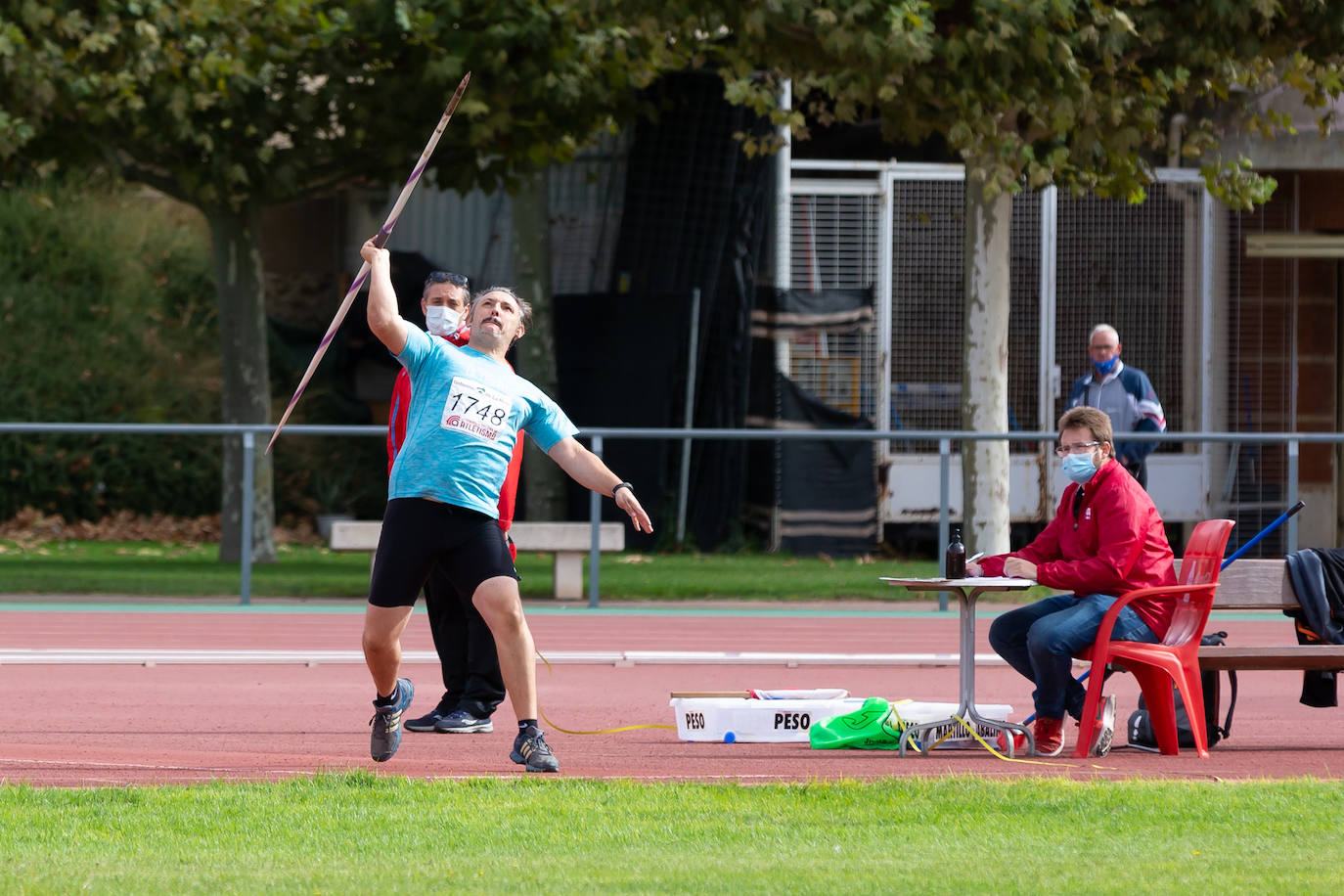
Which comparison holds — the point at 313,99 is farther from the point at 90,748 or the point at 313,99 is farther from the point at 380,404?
the point at 90,748

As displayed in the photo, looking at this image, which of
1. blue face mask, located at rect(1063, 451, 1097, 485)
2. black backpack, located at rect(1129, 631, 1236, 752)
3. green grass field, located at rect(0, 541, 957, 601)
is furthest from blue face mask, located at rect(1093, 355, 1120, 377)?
blue face mask, located at rect(1063, 451, 1097, 485)

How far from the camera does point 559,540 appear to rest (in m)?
13.8

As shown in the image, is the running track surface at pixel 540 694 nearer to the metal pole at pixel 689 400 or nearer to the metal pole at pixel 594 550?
the metal pole at pixel 594 550

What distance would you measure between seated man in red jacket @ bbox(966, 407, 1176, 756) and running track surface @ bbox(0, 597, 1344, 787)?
0.92 feet

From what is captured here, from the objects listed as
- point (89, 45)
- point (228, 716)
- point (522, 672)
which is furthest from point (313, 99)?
point (522, 672)

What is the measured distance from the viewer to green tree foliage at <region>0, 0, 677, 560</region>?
1416cm

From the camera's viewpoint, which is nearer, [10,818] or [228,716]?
[10,818]

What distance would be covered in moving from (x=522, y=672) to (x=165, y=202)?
17.3 m

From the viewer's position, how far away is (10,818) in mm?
5629

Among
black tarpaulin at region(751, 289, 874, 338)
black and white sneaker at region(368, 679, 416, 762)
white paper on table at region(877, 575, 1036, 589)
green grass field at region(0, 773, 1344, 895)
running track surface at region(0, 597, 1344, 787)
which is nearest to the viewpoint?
green grass field at region(0, 773, 1344, 895)

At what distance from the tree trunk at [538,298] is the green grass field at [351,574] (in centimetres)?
70

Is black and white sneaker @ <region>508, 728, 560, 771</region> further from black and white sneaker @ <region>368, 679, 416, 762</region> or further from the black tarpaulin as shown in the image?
the black tarpaulin

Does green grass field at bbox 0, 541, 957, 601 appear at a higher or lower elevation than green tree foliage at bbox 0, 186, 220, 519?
lower

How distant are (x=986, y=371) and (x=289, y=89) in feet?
19.4
